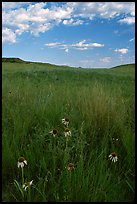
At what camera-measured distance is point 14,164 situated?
245cm

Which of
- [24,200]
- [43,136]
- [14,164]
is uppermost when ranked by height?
[43,136]

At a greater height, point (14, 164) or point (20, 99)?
point (20, 99)

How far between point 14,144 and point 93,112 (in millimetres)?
1282

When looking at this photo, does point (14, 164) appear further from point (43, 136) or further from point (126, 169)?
point (126, 169)

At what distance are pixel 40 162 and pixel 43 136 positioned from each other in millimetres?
616

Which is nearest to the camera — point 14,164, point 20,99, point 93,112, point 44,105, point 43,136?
point 14,164

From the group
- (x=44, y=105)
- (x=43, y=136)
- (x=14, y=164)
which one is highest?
(x=44, y=105)

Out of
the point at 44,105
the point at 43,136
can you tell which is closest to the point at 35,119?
the point at 44,105

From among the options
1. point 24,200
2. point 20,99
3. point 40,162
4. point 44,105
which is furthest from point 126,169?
point 20,99

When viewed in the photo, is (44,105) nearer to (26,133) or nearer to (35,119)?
(35,119)

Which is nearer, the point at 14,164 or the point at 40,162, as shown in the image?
the point at 40,162

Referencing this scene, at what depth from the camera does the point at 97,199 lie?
197 centimetres

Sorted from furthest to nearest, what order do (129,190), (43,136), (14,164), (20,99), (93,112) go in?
1. (20,99)
2. (93,112)
3. (43,136)
4. (14,164)
5. (129,190)

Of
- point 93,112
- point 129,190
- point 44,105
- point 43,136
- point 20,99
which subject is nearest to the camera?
point 129,190
